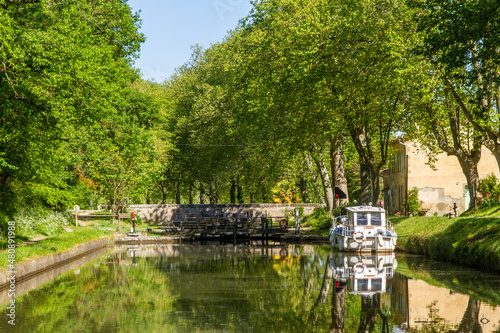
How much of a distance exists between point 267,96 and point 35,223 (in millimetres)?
16171

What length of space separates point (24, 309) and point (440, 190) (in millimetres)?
37897

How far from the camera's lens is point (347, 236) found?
2966 cm

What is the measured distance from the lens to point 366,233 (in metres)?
29.2

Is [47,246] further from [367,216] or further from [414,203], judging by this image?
[414,203]

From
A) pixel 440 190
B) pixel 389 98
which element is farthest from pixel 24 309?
pixel 440 190

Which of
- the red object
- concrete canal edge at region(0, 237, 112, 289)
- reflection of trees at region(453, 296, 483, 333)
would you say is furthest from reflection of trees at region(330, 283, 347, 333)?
the red object

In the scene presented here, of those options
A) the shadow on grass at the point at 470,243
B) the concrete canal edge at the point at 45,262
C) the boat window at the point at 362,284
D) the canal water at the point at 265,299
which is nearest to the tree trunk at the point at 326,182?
the shadow on grass at the point at 470,243

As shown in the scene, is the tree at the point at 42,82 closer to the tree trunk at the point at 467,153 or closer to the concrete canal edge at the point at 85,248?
the concrete canal edge at the point at 85,248

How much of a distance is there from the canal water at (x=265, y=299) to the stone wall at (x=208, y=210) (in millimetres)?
34713

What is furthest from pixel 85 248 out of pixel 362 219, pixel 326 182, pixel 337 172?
pixel 326 182

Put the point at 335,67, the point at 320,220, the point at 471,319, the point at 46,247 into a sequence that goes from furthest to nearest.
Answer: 1. the point at 320,220
2. the point at 335,67
3. the point at 46,247
4. the point at 471,319

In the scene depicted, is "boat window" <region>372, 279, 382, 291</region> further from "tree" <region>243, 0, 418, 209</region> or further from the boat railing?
"tree" <region>243, 0, 418, 209</region>

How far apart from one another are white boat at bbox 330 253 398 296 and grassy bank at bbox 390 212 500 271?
5.52 feet

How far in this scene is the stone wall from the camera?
59594 mm
